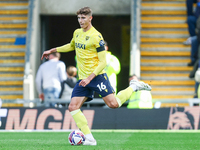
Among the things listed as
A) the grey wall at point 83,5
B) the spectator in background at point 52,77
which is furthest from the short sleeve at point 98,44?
the grey wall at point 83,5

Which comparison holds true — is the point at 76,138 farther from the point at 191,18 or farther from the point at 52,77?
the point at 191,18

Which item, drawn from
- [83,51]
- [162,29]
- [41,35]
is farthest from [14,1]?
[83,51]

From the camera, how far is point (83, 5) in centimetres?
1408

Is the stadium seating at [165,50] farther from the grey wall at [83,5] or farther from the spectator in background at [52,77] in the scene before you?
the spectator in background at [52,77]

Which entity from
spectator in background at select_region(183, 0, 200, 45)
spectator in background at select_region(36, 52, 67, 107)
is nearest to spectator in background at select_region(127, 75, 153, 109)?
spectator in background at select_region(36, 52, 67, 107)

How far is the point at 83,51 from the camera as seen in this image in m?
6.62

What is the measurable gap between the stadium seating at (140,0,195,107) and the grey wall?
676mm

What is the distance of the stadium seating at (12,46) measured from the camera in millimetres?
13258

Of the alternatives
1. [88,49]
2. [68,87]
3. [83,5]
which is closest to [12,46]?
[83,5]

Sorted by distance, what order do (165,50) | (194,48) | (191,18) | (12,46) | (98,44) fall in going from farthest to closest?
(12,46) → (165,50) → (191,18) → (194,48) → (98,44)

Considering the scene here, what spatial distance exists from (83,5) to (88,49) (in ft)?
25.2

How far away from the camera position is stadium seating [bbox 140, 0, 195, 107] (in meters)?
12.8

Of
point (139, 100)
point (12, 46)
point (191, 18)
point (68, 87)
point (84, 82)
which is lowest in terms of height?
point (139, 100)

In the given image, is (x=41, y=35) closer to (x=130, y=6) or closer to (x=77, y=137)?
(x=130, y=6)
